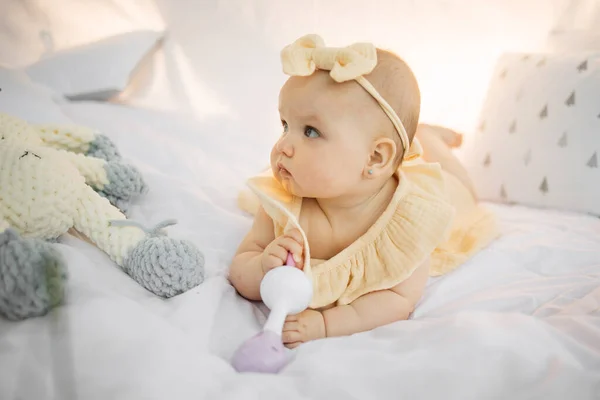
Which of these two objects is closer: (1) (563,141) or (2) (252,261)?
(2) (252,261)

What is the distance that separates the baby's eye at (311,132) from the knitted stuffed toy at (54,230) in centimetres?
22

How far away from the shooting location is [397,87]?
674 millimetres

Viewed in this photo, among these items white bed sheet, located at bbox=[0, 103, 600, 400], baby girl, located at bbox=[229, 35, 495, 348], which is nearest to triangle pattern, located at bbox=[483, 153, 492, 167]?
white bed sheet, located at bbox=[0, 103, 600, 400]

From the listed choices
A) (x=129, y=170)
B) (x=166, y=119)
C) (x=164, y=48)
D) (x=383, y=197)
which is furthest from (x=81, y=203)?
(x=164, y=48)

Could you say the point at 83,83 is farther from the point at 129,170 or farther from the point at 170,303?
the point at 170,303

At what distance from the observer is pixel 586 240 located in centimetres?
99

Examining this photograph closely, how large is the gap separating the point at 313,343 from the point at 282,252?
0.42 feet

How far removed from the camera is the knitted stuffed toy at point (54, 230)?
1.51 feet

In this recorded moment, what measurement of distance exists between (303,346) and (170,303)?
18 centimetres

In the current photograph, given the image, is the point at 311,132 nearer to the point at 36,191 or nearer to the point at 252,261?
the point at 252,261

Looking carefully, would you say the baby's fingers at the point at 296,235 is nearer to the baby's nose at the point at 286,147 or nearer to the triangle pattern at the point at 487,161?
the baby's nose at the point at 286,147

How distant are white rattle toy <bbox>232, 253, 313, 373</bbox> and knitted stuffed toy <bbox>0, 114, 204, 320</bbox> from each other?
13cm

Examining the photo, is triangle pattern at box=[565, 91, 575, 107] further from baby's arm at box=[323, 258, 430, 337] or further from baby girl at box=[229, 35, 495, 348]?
baby's arm at box=[323, 258, 430, 337]

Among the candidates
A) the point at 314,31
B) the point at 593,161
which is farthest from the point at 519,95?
the point at 314,31
